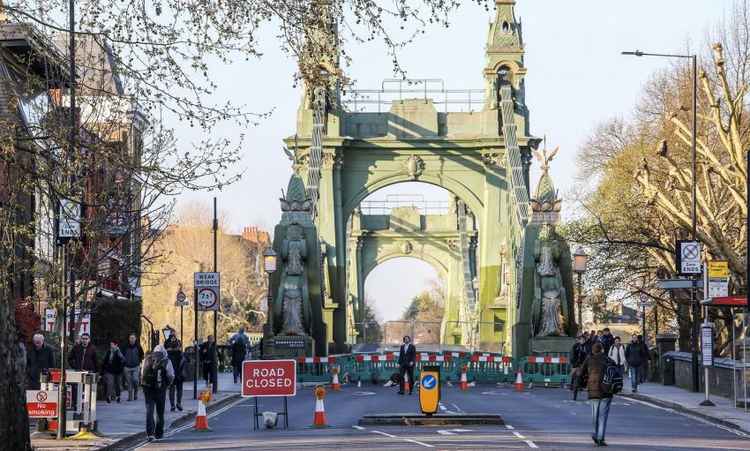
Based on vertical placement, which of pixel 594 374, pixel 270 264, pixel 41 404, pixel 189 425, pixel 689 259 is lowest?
pixel 189 425

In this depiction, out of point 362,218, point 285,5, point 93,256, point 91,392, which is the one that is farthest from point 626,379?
point 362,218

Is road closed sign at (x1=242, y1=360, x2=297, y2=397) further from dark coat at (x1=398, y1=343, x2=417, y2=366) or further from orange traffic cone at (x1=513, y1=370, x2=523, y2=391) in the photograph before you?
orange traffic cone at (x1=513, y1=370, x2=523, y2=391)

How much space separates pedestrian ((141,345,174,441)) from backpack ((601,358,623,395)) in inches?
279

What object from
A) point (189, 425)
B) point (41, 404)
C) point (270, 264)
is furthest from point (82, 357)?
point (270, 264)

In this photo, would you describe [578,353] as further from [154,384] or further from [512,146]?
[512,146]

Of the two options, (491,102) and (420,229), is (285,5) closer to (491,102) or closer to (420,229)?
(491,102)

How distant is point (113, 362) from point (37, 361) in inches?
273

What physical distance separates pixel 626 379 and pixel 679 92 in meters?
13.7

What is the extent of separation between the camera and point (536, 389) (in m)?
46.8

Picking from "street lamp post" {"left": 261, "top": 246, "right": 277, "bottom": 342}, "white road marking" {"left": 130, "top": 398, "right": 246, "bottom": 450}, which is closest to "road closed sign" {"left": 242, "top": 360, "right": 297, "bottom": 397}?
"white road marking" {"left": 130, "top": 398, "right": 246, "bottom": 450}

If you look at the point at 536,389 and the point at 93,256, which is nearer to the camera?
the point at 93,256

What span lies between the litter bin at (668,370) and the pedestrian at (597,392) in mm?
25076

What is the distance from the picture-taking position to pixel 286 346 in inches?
2026

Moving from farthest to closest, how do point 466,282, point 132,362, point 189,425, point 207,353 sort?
1. point 466,282
2. point 207,353
3. point 132,362
4. point 189,425
